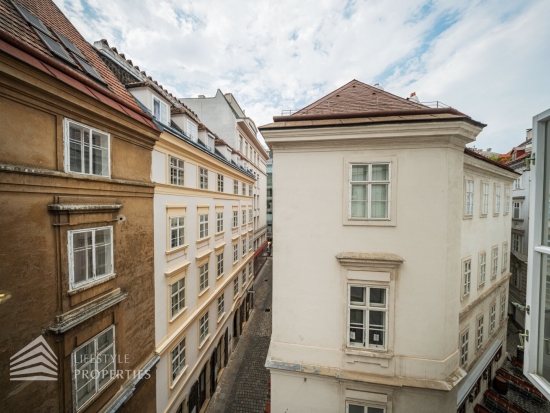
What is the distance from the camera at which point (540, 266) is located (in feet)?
9.99

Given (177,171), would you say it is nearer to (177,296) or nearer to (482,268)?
(177,296)

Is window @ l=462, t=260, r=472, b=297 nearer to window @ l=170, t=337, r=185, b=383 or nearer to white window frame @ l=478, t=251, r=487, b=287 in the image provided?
white window frame @ l=478, t=251, r=487, b=287

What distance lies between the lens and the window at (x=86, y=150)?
4.99 m

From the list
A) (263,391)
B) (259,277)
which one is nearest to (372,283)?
(263,391)

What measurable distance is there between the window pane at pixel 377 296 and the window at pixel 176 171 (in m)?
8.29

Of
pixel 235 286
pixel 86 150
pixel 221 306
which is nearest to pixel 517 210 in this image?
pixel 235 286

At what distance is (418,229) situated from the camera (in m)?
5.58

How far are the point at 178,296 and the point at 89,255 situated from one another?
4575 mm

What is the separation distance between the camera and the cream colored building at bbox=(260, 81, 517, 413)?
553cm

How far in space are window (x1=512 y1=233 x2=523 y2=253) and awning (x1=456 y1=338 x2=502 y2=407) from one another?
1164cm

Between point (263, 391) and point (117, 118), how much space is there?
560 inches

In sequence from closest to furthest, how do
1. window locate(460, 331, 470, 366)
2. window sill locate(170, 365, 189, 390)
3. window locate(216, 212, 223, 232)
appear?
window locate(460, 331, 470, 366) < window sill locate(170, 365, 189, 390) < window locate(216, 212, 223, 232)

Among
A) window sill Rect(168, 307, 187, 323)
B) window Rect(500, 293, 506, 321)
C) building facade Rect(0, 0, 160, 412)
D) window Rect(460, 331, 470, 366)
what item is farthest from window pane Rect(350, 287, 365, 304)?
window Rect(500, 293, 506, 321)

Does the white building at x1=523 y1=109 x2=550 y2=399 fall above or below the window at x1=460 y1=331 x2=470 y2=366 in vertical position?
above
